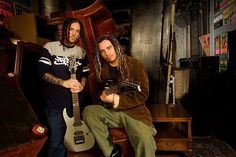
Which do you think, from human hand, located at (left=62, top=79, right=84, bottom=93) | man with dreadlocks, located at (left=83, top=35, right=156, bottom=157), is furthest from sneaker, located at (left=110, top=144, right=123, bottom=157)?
human hand, located at (left=62, top=79, right=84, bottom=93)

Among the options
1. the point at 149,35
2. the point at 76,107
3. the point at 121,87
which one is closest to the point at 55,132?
the point at 76,107

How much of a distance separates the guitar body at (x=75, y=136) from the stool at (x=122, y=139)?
0.37m

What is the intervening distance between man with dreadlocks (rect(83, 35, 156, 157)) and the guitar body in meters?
0.23

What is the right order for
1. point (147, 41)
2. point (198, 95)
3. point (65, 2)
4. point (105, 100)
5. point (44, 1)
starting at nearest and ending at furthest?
1. point (105, 100)
2. point (147, 41)
3. point (44, 1)
4. point (65, 2)
5. point (198, 95)

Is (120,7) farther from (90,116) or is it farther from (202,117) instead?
(90,116)

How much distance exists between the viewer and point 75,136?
2.39m

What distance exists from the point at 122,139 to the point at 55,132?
677 mm

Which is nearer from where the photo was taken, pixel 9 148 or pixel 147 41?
pixel 9 148

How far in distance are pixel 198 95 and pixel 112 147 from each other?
4229 mm

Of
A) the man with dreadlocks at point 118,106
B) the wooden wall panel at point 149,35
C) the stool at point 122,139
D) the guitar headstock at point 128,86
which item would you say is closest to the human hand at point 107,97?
the man with dreadlocks at point 118,106

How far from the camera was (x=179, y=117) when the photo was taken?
242 centimetres

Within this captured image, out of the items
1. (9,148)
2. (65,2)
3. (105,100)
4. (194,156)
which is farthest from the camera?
(65,2)

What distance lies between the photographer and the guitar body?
2.38 m

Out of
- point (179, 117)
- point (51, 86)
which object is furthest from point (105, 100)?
point (179, 117)
